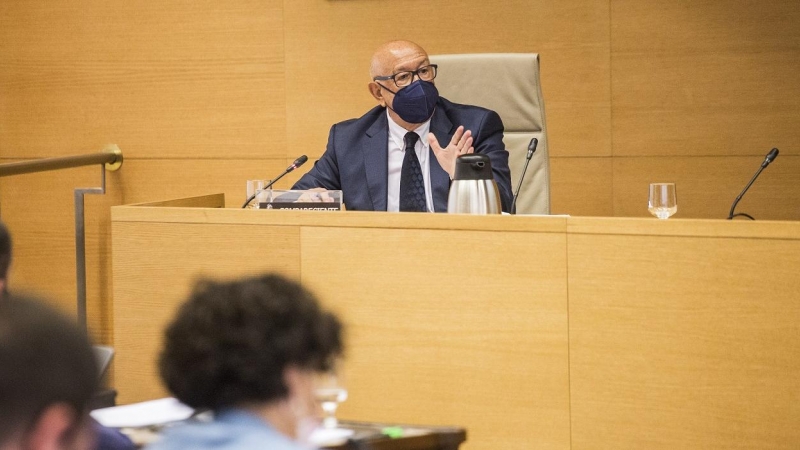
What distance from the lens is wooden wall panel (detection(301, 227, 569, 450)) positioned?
2320 mm

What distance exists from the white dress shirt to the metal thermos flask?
79 cm

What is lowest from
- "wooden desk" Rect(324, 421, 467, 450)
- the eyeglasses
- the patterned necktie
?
"wooden desk" Rect(324, 421, 467, 450)

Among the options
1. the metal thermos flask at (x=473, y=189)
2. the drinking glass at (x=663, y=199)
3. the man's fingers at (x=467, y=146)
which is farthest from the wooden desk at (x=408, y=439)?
the man's fingers at (x=467, y=146)

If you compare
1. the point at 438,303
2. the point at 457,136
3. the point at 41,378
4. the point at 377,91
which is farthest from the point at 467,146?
the point at 41,378

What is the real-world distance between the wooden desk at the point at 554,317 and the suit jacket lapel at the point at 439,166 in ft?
2.68

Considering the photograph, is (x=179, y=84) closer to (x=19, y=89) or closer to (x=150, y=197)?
(x=150, y=197)

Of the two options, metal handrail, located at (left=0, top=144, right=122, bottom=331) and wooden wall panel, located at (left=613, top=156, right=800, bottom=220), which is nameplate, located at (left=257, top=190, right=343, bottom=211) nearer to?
metal handrail, located at (left=0, top=144, right=122, bottom=331)

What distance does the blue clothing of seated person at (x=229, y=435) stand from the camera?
3.43 feet

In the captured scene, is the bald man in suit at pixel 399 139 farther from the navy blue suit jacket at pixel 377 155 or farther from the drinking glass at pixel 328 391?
the drinking glass at pixel 328 391

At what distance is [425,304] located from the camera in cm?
240

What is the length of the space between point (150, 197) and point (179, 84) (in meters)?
0.53

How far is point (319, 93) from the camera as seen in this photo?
14.3 feet

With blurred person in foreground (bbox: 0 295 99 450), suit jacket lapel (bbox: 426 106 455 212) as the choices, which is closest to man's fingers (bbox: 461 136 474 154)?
suit jacket lapel (bbox: 426 106 455 212)

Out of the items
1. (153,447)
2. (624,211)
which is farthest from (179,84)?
(153,447)
